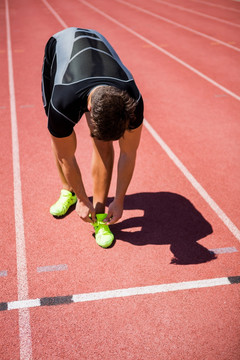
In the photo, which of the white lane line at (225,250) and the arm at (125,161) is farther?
the white lane line at (225,250)

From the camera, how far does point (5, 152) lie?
4.55 m

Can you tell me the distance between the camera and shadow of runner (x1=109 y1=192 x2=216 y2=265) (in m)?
3.06

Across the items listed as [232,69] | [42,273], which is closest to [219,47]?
[232,69]

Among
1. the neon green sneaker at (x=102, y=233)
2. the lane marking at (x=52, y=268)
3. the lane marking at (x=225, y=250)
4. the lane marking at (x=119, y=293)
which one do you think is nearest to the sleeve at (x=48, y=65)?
the neon green sneaker at (x=102, y=233)

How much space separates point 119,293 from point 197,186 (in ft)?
5.65

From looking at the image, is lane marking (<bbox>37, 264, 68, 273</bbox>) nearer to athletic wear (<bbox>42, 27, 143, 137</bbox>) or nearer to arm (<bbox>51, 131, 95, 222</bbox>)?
arm (<bbox>51, 131, 95, 222</bbox>)

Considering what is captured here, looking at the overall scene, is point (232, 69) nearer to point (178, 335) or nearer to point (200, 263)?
point (200, 263)

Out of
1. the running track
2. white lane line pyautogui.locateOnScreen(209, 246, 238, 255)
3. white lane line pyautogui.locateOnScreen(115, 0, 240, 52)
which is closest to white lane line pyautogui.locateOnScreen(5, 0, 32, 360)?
the running track

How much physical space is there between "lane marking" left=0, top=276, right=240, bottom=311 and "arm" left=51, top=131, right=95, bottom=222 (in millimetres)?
624

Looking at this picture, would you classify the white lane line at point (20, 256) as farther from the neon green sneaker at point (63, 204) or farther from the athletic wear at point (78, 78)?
the athletic wear at point (78, 78)

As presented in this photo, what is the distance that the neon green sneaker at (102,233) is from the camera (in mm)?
3047

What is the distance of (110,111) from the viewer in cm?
192

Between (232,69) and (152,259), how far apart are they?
5.93 meters

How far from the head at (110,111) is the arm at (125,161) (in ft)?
1.43
